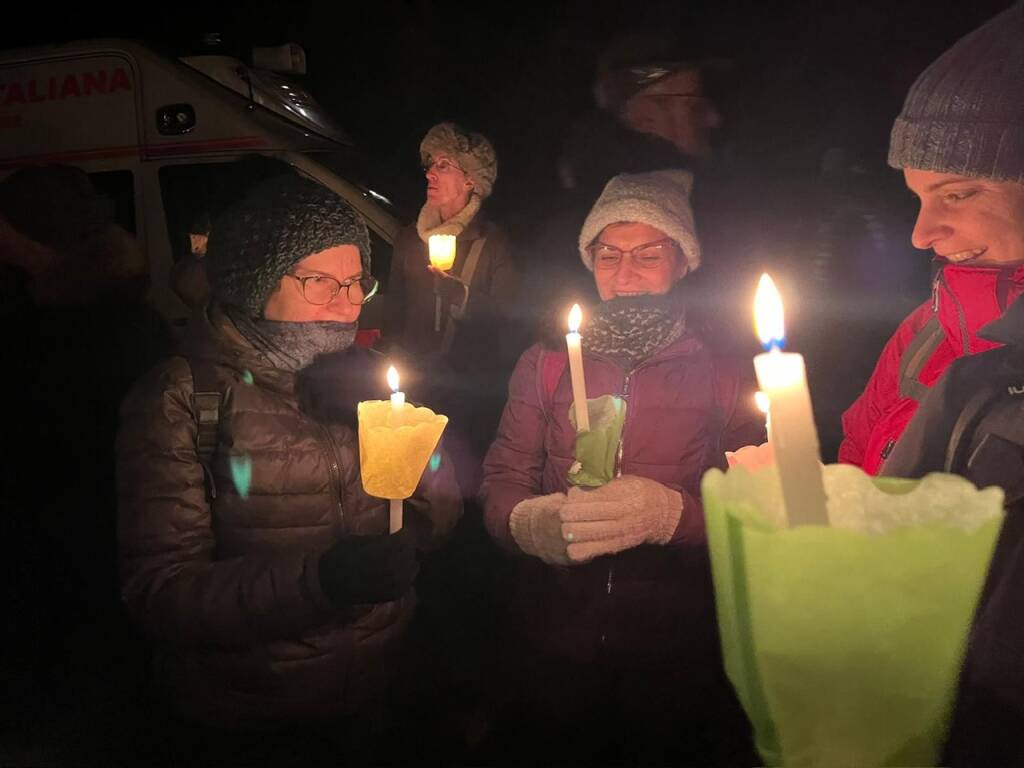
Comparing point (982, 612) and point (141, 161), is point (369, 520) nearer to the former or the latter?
point (982, 612)

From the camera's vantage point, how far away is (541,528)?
1723 millimetres

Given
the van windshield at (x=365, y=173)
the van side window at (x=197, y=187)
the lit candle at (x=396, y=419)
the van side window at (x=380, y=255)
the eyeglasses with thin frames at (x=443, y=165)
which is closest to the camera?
the lit candle at (x=396, y=419)

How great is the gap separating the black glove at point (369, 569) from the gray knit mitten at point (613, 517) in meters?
0.36

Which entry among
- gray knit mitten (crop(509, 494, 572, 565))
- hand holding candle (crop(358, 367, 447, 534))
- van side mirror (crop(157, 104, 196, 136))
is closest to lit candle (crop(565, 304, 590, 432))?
hand holding candle (crop(358, 367, 447, 534))

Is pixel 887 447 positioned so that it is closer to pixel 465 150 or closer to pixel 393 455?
pixel 393 455

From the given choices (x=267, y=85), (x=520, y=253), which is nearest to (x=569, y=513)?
(x=520, y=253)

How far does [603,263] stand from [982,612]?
3.69ft

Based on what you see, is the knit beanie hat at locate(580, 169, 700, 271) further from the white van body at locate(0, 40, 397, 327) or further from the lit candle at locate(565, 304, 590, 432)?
the white van body at locate(0, 40, 397, 327)

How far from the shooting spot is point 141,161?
4742mm

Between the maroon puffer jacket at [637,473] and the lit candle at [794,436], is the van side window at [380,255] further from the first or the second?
the lit candle at [794,436]

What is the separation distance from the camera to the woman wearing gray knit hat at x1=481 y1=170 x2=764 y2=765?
1839mm

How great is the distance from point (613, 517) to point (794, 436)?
3.56ft

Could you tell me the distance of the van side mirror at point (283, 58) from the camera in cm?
440

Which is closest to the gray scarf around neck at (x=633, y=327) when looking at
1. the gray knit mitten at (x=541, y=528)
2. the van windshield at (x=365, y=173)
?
the gray knit mitten at (x=541, y=528)
